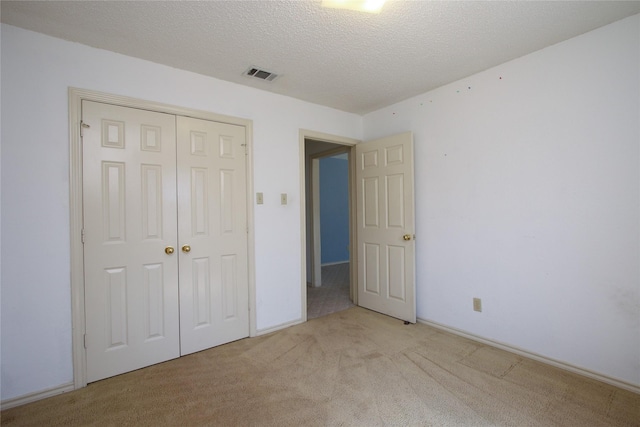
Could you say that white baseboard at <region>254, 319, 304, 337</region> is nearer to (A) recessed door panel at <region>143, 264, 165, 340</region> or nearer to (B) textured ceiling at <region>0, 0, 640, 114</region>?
(A) recessed door panel at <region>143, 264, 165, 340</region>

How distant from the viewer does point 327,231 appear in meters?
6.73

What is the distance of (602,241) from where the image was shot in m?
2.03

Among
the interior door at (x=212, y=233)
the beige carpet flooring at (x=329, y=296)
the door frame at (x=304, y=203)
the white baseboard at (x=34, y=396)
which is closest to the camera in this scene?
the white baseboard at (x=34, y=396)

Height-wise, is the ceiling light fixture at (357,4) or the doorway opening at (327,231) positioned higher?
the ceiling light fixture at (357,4)

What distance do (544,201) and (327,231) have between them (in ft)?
15.5

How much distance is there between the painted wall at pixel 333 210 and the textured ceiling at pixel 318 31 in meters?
4.17

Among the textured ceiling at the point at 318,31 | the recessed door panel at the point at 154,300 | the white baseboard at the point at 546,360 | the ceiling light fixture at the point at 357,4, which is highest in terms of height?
the textured ceiling at the point at 318,31

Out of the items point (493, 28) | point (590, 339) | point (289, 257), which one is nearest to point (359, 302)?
point (289, 257)

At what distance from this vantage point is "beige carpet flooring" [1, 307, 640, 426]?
5.65 ft

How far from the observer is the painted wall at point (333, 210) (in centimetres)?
669

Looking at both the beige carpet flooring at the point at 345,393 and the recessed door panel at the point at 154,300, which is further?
the recessed door panel at the point at 154,300

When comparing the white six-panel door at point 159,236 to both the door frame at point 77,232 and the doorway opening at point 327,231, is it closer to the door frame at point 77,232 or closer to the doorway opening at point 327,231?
the door frame at point 77,232

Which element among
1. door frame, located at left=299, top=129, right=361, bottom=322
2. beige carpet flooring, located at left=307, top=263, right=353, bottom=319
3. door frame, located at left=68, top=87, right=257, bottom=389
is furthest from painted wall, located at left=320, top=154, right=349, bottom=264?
door frame, located at left=68, top=87, right=257, bottom=389

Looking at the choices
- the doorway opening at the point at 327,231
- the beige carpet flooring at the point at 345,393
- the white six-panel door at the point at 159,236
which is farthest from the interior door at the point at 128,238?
the doorway opening at the point at 327,231
